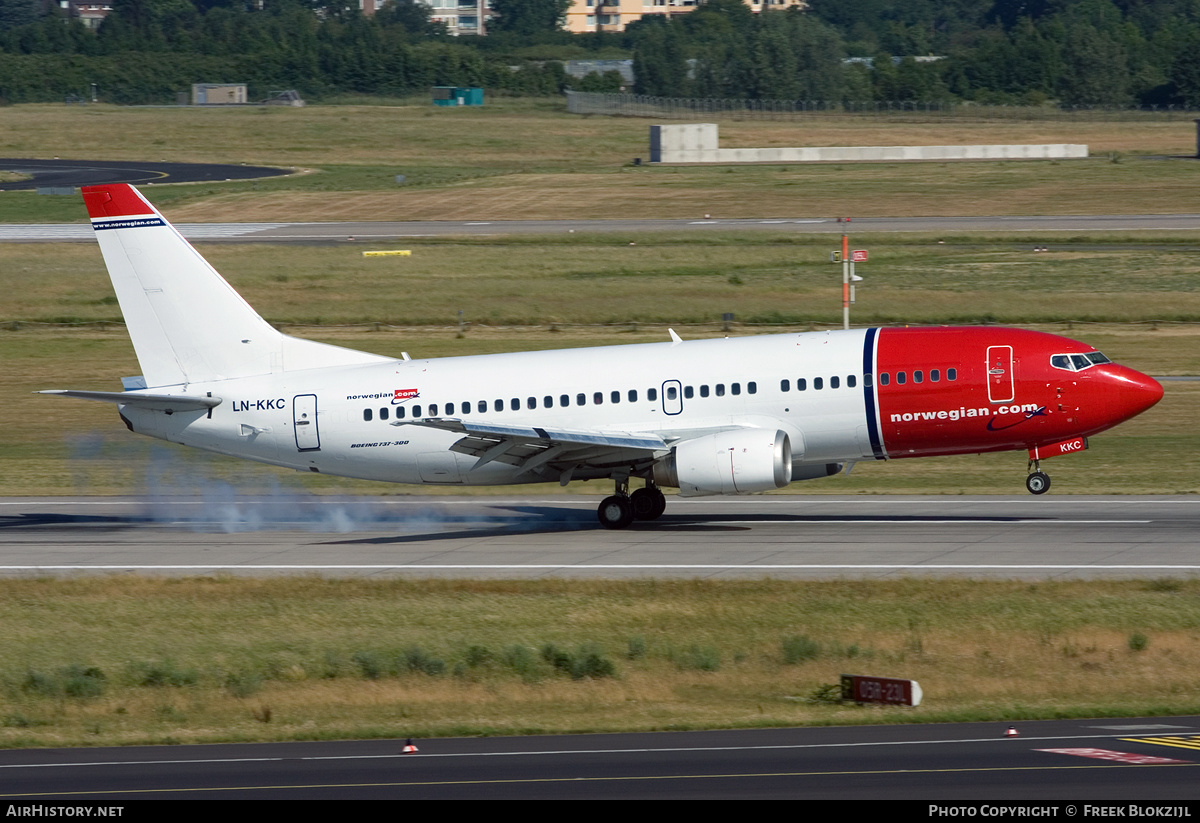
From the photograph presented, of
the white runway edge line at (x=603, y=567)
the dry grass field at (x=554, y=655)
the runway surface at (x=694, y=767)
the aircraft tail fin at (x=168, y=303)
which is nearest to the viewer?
the runway surface at (x=694, y=767)

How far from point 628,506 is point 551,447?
3.14m

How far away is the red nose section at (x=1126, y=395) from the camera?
3669 centimetres

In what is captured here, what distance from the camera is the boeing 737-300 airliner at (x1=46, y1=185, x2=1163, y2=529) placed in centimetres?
3656

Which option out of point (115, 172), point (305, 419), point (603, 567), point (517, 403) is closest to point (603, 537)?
point (517, 403)

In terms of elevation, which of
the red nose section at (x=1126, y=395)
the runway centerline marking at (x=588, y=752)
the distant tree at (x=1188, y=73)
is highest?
the distant tree at (x=1188, y=73)

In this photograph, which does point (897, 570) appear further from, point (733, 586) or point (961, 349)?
point (961, 349)

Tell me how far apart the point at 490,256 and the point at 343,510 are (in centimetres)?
4883

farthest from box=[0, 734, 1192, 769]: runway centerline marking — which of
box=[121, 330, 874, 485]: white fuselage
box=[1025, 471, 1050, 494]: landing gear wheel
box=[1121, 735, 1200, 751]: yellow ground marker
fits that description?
box=[1025, 471, 1050, 494]: landing gear wheel

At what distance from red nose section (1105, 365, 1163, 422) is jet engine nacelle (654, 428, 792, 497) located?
7677 millimetres

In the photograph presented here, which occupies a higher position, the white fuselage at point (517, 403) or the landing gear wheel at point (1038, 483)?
the white fuselage at point (517, 403)

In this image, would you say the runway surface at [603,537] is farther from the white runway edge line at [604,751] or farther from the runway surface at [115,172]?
the runway surface at [115,172]

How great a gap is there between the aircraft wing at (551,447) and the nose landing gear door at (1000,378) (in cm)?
776

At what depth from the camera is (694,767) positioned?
774 inches

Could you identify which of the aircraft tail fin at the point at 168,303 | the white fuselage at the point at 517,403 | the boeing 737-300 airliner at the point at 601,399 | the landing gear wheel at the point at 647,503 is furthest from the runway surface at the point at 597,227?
the aircraft tail fin at the point at 168,303
